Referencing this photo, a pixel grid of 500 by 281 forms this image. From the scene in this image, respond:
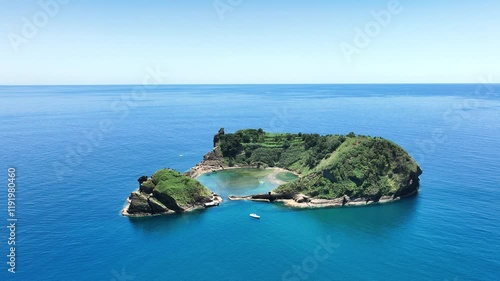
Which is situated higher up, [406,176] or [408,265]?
[406,176]

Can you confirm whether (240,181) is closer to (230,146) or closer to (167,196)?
(230,146)

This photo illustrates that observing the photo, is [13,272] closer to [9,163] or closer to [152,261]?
[152,261]

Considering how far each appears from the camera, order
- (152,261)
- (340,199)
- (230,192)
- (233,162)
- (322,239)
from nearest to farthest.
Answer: (152,261)
(322,239)
(340,199)
(230,192)
(233,162)

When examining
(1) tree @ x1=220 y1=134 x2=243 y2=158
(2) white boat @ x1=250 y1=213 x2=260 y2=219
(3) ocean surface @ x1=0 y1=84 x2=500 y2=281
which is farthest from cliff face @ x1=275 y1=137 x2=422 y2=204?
(1) tree @ x1=220 y1=134 x2=243 y2=158

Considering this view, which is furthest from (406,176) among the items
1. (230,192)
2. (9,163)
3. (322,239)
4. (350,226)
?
(9,163)

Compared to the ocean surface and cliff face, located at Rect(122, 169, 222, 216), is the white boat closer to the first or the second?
the ocean surface

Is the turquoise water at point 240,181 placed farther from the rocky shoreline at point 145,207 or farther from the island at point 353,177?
the rocky shoreline at point 145,207

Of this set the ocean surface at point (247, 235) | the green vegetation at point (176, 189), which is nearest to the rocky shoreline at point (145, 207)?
the green vegetation at point (176, 189)

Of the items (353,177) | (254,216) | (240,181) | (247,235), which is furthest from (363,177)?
(247,235)
